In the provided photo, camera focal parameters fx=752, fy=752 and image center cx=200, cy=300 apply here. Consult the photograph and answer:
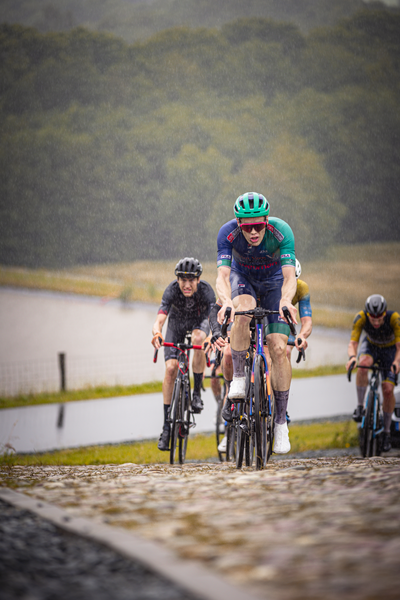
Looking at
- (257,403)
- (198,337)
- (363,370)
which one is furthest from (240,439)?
(363,370)

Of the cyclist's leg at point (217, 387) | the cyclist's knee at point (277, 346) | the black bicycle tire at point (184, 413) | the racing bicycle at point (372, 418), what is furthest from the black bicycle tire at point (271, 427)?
the racing bicycle at point (372, 418)

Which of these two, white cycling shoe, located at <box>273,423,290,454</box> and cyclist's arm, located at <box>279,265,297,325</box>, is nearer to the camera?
cyclist's arm, located at <box>279,265,297,325</box>

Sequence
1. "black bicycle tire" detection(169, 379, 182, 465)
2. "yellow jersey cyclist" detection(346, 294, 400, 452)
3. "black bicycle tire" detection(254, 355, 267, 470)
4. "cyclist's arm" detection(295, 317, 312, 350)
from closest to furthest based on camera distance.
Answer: "black bicycle tire" detection(254, 355, 267, 470)
"cyclist's arm" detection(295, 317, 312, 350)
"black bicycle tire" detection(169, 379, 182, 465)
"yellow jersey cyclist" detection(346, 294, 400, 452)

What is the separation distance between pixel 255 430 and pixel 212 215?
235ft

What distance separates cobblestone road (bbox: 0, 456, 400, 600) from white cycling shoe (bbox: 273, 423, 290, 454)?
0.71 m

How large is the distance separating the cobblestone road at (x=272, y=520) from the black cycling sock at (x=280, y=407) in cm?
102

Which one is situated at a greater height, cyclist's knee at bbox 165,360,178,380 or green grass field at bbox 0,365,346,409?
cyclist's knee at bbox 165,360,178,380

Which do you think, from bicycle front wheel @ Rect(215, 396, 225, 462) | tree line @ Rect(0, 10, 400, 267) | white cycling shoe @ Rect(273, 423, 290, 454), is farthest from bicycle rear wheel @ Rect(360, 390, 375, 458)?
tree line @ Rect(0, 10, 400, 267)

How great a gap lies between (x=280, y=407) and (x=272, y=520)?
115 inches

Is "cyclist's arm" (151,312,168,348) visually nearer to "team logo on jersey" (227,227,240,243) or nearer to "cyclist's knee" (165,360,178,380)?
"cyclist's knee" (165,360,178,380)

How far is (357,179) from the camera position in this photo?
256 feet

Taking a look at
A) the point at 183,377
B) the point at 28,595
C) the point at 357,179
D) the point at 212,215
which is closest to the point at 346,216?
the point at 357,179

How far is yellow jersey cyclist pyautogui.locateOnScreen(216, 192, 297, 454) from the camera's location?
6.66 metres

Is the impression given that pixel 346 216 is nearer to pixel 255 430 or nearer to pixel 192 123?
pixel 192 123
